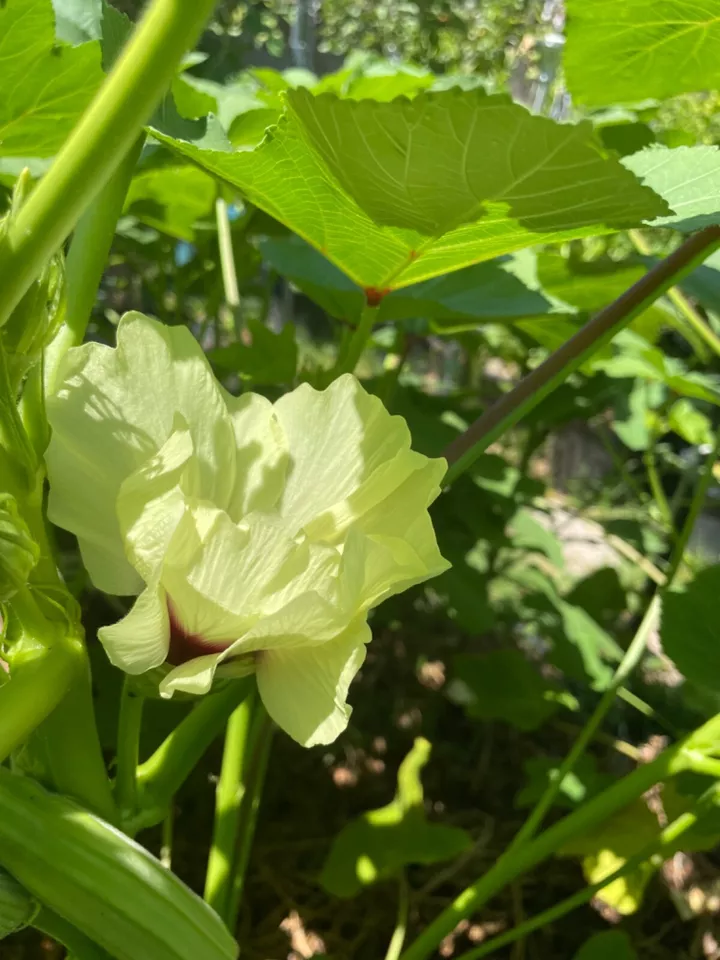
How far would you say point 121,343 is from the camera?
21cm

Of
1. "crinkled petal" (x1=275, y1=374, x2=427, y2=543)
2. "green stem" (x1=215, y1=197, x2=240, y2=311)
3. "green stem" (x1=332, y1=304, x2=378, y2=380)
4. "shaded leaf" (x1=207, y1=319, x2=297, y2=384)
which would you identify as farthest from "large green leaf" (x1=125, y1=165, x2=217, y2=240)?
"crinkled petal" (x1=275, y1=374, x2=427, y2=543)

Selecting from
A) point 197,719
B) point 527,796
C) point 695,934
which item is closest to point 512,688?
point 527,796

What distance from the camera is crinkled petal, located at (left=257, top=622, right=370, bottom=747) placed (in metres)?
0.19

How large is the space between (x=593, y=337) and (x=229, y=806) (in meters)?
0.26

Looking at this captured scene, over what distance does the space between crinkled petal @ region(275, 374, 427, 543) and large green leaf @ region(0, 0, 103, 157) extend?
183mm

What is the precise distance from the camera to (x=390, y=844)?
50 cm

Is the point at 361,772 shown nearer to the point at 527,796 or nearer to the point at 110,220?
the point at 527,796

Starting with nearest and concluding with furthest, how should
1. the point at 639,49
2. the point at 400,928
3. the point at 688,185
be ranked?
the point at 688,185 < the point at 639,49 < the point at 400,928

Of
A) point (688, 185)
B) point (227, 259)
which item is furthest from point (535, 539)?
point (688, 185)

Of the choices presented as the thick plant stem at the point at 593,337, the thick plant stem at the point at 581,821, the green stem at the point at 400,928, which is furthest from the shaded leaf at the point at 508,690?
the thick plant stem at the point at 593,337

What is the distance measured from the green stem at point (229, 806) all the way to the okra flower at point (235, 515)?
0.15m

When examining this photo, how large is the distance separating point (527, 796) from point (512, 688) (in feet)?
0.38

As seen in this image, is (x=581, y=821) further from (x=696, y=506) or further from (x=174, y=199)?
(x=174, y=199)

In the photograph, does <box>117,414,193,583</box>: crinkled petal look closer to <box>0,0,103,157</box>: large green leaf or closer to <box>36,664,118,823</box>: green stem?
<box>36,664,118,823</box>: green stem
